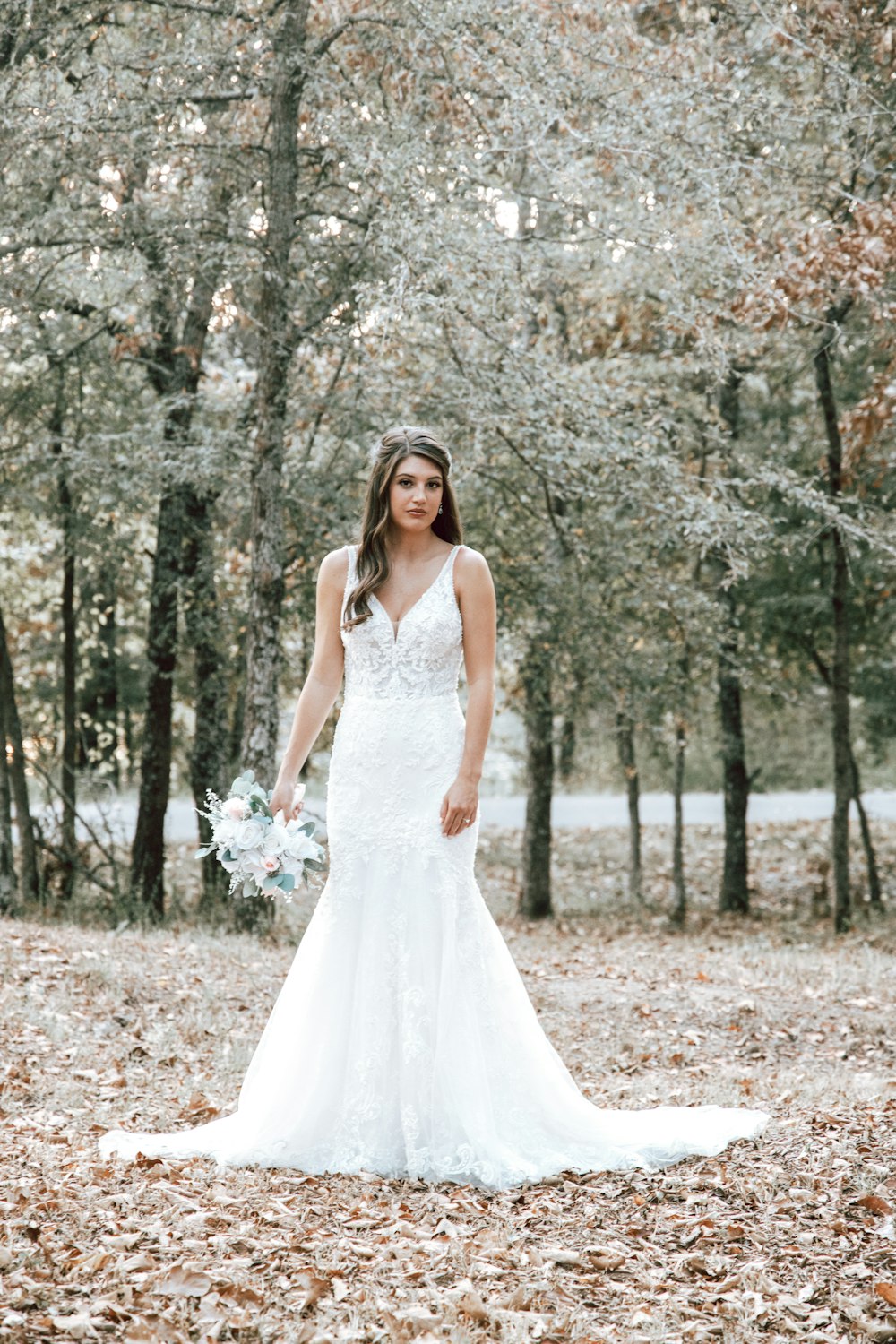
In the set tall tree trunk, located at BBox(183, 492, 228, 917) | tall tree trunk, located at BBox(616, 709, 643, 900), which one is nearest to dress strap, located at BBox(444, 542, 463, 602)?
tall tree trunk, located at BBox(183, 492, 228, 917)

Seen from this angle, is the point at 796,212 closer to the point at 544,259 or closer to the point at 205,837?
the point at 544,259

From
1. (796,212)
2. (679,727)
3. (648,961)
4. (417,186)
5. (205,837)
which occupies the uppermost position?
(796,212)

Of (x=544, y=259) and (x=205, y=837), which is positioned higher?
(x=544, y=259)

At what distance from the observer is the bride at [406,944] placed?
15.5 feet

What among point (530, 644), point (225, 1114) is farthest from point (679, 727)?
point (225, 1114)

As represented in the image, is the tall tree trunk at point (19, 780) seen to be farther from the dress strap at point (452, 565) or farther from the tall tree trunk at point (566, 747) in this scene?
the dress strap at point (452, 565)

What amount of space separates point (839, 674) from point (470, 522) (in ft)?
14.3

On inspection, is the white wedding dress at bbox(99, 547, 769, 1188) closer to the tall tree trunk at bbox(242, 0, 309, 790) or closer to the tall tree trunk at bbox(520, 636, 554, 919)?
the tall tree trunk at bbox(242, 0, 309, 790)

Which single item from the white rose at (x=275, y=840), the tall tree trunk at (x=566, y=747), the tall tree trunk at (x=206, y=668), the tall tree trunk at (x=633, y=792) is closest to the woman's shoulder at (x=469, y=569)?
the white rose at (x=275, y=840)

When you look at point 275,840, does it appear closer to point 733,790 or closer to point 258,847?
point 258,847

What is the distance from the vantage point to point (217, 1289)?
348cm

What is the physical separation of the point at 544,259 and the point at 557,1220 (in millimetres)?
8779

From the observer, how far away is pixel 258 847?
482cm

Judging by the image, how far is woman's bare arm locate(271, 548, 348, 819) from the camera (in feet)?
16.5
